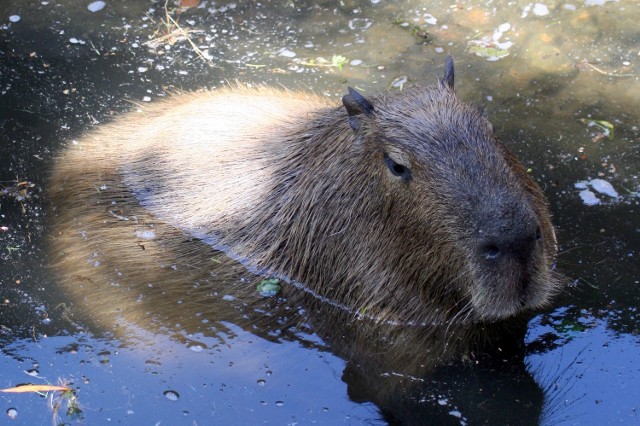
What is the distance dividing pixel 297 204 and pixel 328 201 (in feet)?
0.86

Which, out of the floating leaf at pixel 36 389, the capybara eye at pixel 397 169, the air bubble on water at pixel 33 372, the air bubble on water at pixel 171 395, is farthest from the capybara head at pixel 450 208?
the air bubble on water at pixel 33 372

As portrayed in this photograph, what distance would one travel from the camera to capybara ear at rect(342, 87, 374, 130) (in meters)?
4.87

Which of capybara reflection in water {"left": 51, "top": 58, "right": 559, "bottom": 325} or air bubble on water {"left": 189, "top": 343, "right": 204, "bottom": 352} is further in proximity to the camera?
air bubble on water {"left": 189, "top": 343, "right": 204, "bottom": 352}

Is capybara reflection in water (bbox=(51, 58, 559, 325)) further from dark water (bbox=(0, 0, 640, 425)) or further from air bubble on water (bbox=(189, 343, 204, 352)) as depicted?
air bubble on water (bbox=(189, 343, 204, 352))

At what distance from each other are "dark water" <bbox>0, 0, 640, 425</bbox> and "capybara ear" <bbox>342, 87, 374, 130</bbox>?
129 cm

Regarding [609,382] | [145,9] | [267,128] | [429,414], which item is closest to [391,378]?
[429,414]

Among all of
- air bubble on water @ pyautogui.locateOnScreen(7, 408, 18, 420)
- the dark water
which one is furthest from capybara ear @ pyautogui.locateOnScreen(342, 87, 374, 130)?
air bubble on water @ pyautogui.locateOnScreen(7, 408, 18, 420)

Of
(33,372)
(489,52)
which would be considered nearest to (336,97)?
(489,52)

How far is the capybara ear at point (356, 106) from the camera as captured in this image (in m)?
4.87

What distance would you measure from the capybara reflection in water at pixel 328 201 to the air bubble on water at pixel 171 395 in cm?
86

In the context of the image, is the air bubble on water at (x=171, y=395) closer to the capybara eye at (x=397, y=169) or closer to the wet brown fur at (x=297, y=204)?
the wet brown fur at (x=297, y=204)

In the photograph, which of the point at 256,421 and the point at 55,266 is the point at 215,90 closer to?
the point at 55,266

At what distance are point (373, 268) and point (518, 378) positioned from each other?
1035mm

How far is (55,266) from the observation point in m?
5.54
